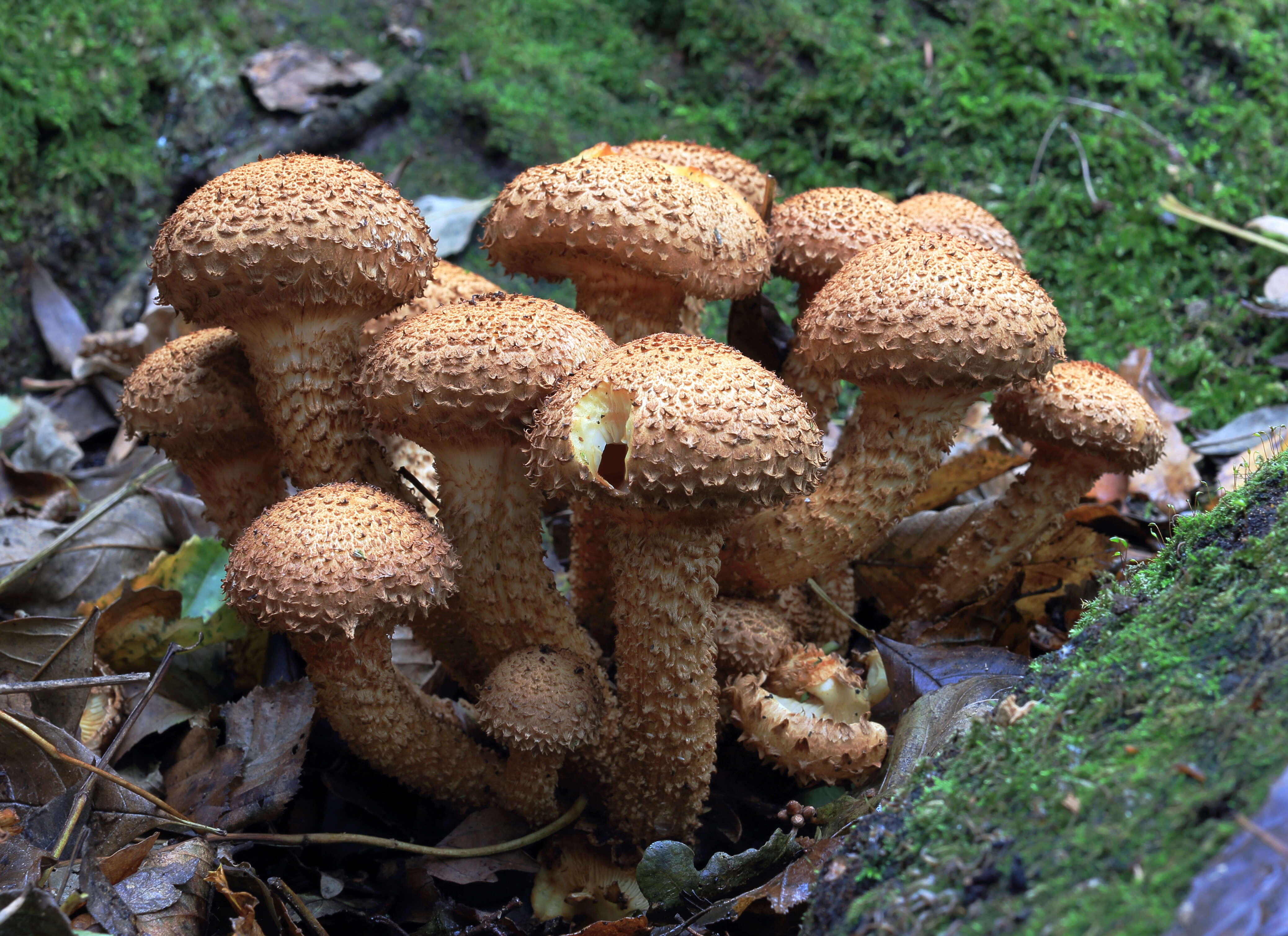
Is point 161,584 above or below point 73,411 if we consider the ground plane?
above

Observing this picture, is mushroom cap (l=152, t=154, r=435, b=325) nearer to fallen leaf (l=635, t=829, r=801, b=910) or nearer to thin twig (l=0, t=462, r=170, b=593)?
thin twig (l=0, t=462, r=170, b=593)

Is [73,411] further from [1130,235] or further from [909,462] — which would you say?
[1130,235]

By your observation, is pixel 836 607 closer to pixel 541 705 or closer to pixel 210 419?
pixel 541 705

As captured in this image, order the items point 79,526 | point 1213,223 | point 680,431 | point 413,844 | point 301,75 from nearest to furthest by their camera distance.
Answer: point 680,431 < point 413,844 < point 79,526 < point 1213,223 < point 301,75

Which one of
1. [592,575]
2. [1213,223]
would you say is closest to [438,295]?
[592,575]

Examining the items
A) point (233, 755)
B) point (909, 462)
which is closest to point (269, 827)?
point (233, 755)

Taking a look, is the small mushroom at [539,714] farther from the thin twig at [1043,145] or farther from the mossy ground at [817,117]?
the thin twig at [1043,145]

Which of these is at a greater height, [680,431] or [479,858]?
[680,431]
